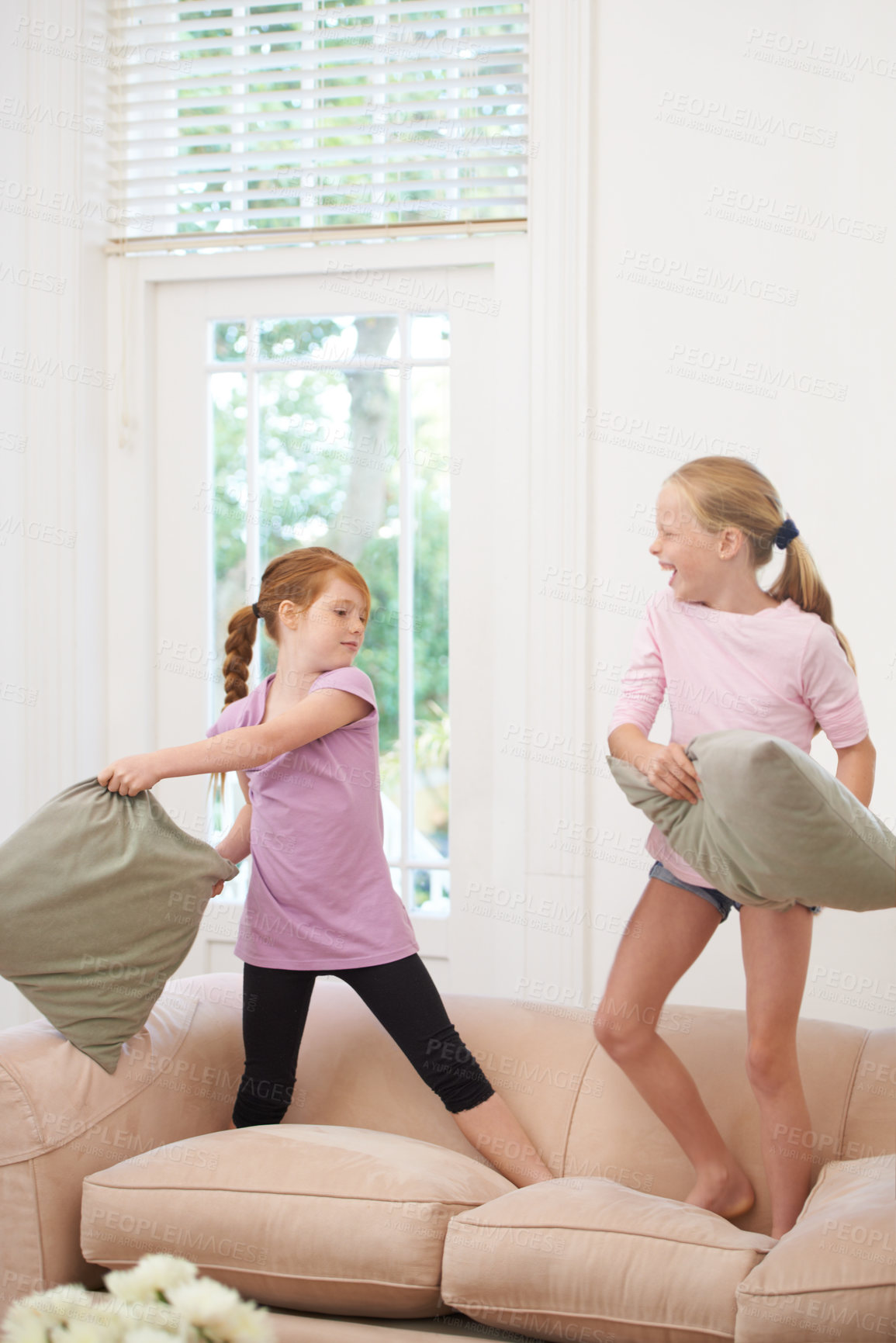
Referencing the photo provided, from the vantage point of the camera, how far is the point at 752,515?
1599mm

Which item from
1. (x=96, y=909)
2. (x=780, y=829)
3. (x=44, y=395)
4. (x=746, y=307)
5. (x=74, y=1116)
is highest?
(x=746, y=307)

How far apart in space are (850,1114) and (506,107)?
2191mm

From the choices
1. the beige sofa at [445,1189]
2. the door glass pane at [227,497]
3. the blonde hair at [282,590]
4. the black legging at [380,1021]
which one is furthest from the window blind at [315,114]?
the beige sofa at [445,1189]

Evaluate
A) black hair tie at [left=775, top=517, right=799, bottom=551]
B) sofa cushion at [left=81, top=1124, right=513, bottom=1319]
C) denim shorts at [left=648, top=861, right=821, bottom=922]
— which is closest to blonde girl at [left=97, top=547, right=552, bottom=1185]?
sofa cushion at [left=81, top=1124, right=513, bottom=1319]

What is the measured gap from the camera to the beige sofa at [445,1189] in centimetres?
133

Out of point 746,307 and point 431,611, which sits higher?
point 746,307

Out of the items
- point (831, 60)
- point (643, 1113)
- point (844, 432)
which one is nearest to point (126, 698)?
point (643, 1113)

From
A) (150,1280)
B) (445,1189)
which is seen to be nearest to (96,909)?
(445,1189)

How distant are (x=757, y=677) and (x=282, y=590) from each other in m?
0.79

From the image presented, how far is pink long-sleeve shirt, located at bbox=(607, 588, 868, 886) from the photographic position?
1.57 m

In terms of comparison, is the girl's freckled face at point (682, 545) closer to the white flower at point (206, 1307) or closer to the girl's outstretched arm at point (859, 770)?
the girl's outstretched arm at point (859, 770)

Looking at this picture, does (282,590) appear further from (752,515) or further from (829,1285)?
(829,1285)

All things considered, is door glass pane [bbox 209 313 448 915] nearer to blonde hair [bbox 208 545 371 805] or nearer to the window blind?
the window blind

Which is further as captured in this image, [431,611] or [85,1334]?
[431,611]
